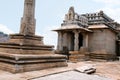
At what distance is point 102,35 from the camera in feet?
57.9

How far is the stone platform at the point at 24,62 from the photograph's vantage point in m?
6.92

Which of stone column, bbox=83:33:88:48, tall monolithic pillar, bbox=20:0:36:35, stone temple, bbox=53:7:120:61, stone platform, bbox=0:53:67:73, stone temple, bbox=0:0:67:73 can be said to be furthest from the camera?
stone column, bbox=83:33:88:48

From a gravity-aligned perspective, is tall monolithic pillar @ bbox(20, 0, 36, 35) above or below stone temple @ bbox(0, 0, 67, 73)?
above

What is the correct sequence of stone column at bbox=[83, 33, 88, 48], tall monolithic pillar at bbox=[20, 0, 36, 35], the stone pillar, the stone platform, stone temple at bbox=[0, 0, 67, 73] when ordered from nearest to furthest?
the stone platform → stone temple at bbox=[0, 0, 67, 73] → tall monolithic pillar at bbox=[20, 0, 36, 35] → stone column at bbox=[83, 33, 88, 48] → the stone pillar

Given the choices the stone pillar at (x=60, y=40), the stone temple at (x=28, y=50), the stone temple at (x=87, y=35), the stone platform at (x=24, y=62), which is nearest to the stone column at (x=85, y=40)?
the stone temple at (x=87, y=35)

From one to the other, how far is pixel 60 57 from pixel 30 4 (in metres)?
3.47

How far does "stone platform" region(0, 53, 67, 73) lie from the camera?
6917 millimetres

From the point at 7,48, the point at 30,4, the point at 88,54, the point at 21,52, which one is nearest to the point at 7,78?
the point at 21,52

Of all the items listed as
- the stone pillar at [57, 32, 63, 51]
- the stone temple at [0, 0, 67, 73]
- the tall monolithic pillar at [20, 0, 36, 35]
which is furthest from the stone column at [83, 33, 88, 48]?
the tall monolithic pillar at [20, 0, 36, 35]

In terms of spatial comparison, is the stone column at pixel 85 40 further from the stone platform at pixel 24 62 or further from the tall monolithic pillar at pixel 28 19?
the tall monolithic pillar at pixel 28 19

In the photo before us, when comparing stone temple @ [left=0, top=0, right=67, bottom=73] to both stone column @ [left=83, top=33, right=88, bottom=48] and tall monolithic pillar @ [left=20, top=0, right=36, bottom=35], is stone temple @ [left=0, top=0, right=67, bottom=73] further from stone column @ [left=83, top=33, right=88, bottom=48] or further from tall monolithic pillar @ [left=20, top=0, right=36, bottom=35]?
stone column @ [left=83, top=33, right=88, bottom=48]

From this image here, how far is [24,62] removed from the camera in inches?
281

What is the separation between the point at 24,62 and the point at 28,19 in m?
2.80

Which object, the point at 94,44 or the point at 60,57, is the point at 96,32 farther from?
the point at 60,57
